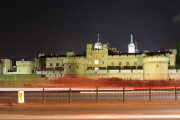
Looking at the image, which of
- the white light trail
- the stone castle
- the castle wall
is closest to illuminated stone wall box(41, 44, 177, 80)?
the stone castle

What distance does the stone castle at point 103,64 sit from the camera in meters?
62.9

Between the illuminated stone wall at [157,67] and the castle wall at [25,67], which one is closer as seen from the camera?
the illuminated stone wall at [157,67]

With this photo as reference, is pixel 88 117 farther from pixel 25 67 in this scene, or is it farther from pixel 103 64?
pixel 103 64

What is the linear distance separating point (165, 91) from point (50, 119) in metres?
15.2

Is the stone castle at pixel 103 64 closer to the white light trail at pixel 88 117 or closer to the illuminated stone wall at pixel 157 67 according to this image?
the illuminated stone wall at pixel 157 67

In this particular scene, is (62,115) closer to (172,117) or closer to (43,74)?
(172,117)

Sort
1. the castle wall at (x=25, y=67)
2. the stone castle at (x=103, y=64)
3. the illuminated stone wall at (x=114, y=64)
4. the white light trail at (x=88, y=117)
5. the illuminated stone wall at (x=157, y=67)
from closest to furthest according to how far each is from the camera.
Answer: the white light trail at (x=88, y=117)
the illuminated stone wall at (x=157, y=67)
the illuminated stone wall at (x=114, y=64)
the stone castle at (x=103, y=64)
the castle wall at (x=25, y=67)

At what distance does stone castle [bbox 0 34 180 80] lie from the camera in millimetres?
62875

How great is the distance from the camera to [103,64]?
287ft

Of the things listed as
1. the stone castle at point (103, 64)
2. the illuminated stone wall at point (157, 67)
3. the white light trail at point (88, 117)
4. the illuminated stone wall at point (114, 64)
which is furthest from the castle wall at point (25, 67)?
the white light trail at point (88, 117)

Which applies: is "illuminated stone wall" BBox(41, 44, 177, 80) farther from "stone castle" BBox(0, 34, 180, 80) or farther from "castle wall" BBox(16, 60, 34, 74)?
"castle wall" BBox(16, 60, 34, 74)

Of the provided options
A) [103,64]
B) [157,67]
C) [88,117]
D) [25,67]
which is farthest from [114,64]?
[88,117]

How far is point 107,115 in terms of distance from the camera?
1450 cm

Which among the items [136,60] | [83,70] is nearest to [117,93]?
[83,70]
